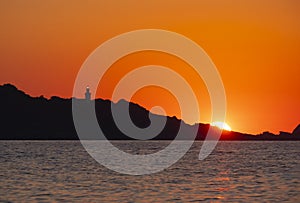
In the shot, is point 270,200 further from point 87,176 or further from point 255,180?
point 87,176

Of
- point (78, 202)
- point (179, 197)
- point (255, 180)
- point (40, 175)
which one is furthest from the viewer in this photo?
point (40, 175)

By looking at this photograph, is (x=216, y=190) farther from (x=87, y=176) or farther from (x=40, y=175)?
(x=40, y=175)

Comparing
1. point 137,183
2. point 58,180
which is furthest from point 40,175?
point 137,183

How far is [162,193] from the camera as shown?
6162 centimetres

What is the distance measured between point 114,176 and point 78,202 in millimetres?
27408

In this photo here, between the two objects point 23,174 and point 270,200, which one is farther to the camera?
point 23,174

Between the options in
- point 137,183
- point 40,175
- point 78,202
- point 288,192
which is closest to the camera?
point 78,202

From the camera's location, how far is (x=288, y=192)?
62.8 metres

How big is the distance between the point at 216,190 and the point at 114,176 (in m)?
20.0

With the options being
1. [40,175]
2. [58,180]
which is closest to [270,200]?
[58,180]

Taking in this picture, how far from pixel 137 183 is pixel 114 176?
1075 cm

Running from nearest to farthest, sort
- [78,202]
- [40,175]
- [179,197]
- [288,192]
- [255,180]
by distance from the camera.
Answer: [78,202] < [179,197] < [288,192] < [255,180] < [40,175]

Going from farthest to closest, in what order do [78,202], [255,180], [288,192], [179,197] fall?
[255,180], [288,192], [179,197], [78,202]

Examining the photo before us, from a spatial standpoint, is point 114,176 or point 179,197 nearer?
point 179,197
